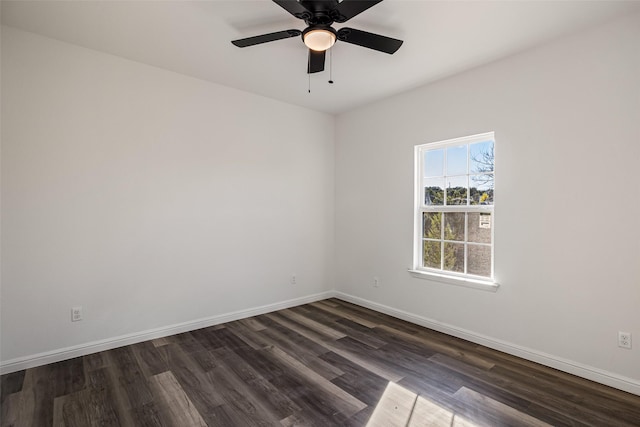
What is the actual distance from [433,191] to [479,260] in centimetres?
91

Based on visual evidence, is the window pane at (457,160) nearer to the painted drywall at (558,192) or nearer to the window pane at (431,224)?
the painted drywall at (558,192)

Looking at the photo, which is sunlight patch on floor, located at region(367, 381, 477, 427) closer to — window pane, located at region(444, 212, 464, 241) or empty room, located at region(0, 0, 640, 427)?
empty room, located at region(0, 0, 640, 427)

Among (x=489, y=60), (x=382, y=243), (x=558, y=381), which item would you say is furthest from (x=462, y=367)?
(x=489, y=60)

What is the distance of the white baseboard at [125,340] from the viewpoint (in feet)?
8.48

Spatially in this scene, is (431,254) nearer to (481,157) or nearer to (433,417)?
(481,157)

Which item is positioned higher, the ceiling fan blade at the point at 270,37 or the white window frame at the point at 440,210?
the ceiling fan blade at the point at 270,37

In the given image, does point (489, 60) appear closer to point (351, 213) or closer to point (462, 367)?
point (351, 213)

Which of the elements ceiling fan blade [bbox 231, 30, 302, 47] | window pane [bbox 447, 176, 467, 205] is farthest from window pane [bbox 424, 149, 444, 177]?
ceiling fan blade [bbox 231, 30, 302, 47]

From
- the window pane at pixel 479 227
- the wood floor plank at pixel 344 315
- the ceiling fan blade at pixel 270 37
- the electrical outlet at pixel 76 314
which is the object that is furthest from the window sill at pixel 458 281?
the electrical outlet at pixel 76 314

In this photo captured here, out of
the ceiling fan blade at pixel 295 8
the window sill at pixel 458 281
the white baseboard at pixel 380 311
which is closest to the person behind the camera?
the ceiling fan blade at pixel 295 8

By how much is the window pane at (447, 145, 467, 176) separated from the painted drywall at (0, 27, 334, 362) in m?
1.96

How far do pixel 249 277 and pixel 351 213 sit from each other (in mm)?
1658

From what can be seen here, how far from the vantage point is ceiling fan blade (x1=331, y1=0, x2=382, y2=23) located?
183 centimetres

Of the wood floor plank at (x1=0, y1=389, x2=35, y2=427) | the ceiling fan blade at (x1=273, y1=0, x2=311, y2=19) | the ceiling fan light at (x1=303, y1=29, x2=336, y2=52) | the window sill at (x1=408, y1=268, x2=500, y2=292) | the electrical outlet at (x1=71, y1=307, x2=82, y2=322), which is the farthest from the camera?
the window sill at (x1=408, y1=268, x2=500, y2=292)
